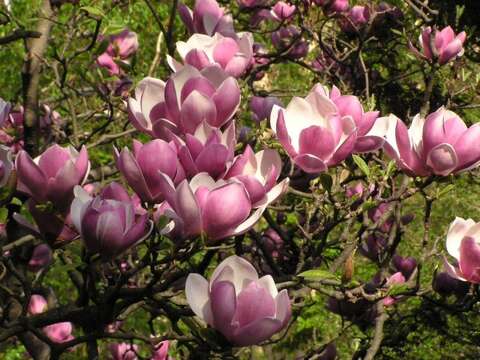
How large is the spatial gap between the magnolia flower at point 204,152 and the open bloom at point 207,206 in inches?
1.5

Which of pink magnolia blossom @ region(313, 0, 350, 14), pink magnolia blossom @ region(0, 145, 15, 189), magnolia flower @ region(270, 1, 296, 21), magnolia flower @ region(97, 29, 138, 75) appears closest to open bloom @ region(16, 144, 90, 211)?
pink magnolia blossom @ region(0, 145, 15, 189)

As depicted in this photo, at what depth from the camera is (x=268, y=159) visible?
1101mm

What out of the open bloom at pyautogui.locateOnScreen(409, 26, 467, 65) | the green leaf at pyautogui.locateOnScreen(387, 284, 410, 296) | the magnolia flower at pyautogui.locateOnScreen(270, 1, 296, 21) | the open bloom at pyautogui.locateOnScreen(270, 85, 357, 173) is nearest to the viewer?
the open bloom at pyautogui.locateOnScreen(270, 85, 357, 173)

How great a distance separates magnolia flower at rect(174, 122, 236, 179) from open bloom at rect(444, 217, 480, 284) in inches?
22.0

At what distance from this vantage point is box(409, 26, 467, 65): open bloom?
2287mm

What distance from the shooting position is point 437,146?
4.04 feet

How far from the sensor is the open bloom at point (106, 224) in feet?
3.22

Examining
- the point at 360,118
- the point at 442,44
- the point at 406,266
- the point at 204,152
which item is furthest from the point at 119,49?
the point at 204,152

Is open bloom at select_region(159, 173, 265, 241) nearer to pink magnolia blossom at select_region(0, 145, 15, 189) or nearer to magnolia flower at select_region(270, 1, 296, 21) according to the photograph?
pink magnolia blossom at select_region(0, 145, 15, 189)

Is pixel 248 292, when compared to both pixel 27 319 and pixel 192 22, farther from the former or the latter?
Result: pixel 192 22

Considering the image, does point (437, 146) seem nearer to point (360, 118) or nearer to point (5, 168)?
point (360, 118)

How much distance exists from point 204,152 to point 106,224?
0.18 metres

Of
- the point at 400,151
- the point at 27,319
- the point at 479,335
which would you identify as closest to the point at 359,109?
the point at 400,151

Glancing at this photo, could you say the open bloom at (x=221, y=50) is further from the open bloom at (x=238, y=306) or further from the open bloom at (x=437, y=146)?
the open bloom at (x=238, y=306)
